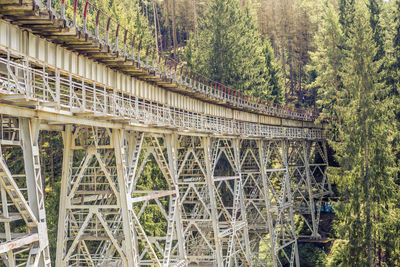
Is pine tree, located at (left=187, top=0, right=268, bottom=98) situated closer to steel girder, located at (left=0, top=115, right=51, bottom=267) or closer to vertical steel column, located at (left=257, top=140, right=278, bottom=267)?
vertical steel column, located at (left=257, top=140, right=278, bottom=267)

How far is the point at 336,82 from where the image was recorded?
1636 inches

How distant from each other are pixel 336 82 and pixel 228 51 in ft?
35.2

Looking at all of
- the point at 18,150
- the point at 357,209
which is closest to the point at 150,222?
the point at 18,150

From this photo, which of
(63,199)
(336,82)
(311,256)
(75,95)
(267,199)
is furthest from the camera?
(336,82)

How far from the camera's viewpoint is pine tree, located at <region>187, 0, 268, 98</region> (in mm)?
45625

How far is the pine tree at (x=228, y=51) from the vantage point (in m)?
45.6

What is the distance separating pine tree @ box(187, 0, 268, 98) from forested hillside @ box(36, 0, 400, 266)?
99 mm

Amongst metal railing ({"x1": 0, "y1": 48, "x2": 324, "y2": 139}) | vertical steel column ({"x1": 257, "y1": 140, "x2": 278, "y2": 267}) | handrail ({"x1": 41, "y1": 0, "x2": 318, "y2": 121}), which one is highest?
handrail ({"x1": 41, "y1": 0, "x2": 318, "y2": 121})

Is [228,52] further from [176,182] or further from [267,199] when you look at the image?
[176,182]

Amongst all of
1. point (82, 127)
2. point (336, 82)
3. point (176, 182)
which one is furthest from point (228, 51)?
point (82, 127)

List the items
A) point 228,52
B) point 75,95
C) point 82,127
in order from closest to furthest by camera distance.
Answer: point 75,95
point 82,127
point 228,52

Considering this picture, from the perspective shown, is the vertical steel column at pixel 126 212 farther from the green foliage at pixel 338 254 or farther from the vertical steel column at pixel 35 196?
the green foliage at pixel 338 254

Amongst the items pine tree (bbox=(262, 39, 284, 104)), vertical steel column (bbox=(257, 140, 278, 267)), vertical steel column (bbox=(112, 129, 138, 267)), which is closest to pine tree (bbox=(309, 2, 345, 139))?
pine tree (bbox=(262, 39, 284, 104))

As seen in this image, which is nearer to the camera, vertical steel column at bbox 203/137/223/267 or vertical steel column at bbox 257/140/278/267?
vertical steel column at bbox 203/137/223/267
